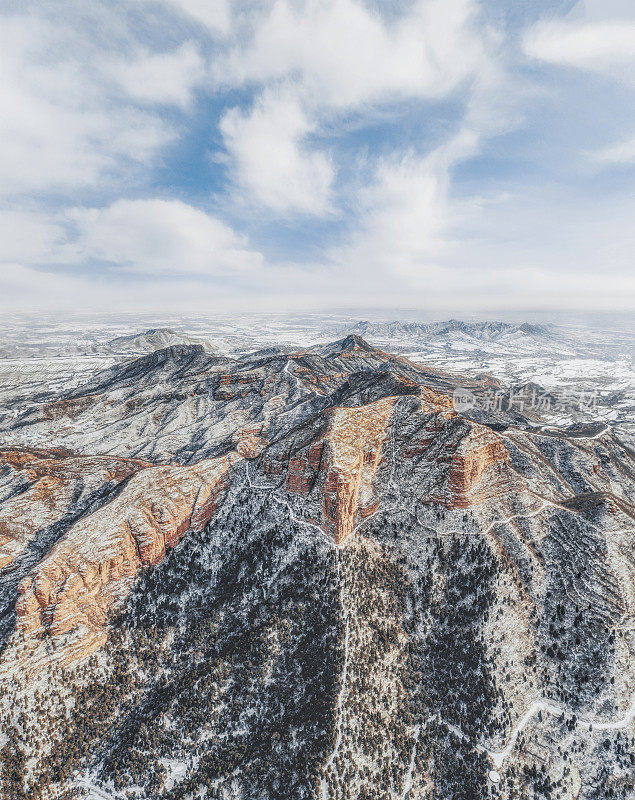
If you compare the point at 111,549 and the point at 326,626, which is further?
the point at 111,549

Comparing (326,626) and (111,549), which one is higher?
(111,549)

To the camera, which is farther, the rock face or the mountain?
the rock face

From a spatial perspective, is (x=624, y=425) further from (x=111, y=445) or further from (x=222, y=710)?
(x=111, y=445)

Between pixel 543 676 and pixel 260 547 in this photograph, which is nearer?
pixel 543 676

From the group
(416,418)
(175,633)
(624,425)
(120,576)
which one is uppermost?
(416,418)

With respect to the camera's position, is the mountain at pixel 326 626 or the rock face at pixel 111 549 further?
the rock face at pixel 111 549

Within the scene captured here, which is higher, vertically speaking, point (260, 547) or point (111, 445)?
point (260, 547)

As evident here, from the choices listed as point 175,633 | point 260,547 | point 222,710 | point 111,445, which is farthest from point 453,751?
point 111,445

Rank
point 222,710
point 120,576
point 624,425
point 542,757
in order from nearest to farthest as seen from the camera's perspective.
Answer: point 542,757 < point 222,710 < point 120,576 < point 624,425
